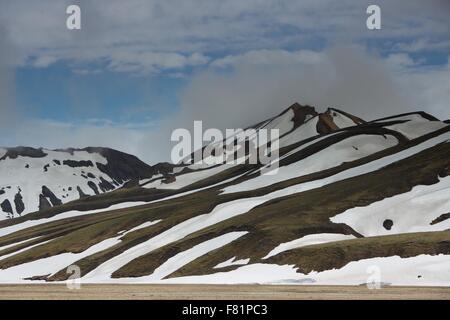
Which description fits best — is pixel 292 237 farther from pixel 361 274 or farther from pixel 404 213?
pixel 361 274

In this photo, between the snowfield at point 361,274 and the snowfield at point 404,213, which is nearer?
the snowfield at point 361,274

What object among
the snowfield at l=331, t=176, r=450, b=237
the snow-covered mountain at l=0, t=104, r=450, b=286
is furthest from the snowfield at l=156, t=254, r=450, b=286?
the snowfield at l=331, t=176, r=450, b=237

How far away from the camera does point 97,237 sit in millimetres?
142625

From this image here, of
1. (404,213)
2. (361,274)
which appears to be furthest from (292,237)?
(361,274)

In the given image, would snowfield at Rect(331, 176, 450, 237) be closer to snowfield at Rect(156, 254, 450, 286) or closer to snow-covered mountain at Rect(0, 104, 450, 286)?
snow-covered mountain at Rect(0, 104, 450, 286)

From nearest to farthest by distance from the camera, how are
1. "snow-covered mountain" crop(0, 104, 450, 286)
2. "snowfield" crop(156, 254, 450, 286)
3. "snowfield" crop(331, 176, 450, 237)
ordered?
"snowfield" crop(156, 254, 450, 286) < "snow-covered mountain" crop(0, 104, 450, 286) < "snowfield" crop(331, 176, 450, 237)

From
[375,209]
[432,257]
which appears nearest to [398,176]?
[375,209]

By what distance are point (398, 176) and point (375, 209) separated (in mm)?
16925

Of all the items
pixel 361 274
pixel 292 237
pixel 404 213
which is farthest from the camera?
pixel 404 213

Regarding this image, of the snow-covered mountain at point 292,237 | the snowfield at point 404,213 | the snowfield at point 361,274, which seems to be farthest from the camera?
the snowfield at point 404,213

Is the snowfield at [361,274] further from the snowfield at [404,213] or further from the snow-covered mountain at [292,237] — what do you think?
the snowfield at [404,213]

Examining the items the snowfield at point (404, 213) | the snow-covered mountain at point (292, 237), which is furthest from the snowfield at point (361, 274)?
the snowfield at point (404, 213)

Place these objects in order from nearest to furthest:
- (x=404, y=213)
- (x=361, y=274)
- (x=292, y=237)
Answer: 1. (x=361, y=274)
2. (x=292, y=237)
3. (x=404, y=213)
